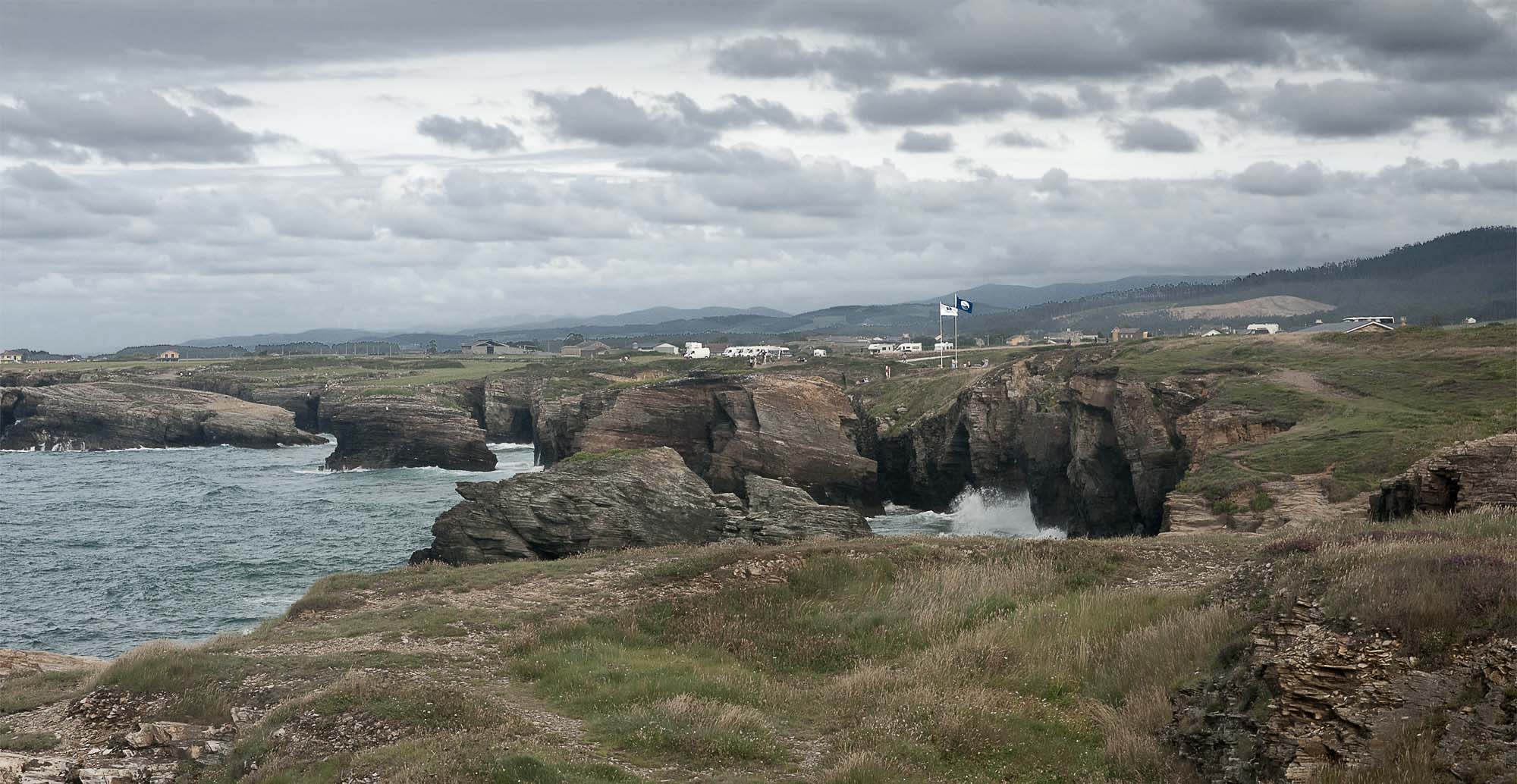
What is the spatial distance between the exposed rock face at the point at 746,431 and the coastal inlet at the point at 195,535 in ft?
11.8

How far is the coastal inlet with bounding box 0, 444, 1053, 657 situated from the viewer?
35719mm

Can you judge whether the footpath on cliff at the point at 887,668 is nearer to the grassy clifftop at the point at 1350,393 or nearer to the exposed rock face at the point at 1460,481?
the exposed rock face at the point at 1460,481

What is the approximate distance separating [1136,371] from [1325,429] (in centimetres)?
1241

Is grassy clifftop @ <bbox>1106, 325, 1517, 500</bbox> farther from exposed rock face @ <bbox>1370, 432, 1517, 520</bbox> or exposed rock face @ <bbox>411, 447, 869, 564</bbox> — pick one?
exposed rock face @ <bbox>411, 447, 869, 564</bbox>

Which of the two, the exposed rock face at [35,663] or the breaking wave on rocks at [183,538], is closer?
the exposed rock face at [35,663]

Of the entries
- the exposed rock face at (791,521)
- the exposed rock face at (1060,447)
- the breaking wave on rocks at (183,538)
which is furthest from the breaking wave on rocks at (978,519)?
the breaking wave on rocks at (183,538)

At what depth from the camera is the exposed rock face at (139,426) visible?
10169 cm

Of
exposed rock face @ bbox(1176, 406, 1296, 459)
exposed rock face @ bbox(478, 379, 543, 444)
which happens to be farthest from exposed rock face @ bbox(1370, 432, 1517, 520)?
exposed rock face @ bbox(478, 379, 543, 444)

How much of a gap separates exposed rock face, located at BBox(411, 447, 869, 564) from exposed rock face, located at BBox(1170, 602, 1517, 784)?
2459cm

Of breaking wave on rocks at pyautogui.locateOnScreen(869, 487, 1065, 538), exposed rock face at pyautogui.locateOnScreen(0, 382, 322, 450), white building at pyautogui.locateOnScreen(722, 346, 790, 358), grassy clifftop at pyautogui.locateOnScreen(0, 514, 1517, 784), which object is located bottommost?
breaking wave on rocks at pyautogui.locateOnScreen(869, 487, 1065, 538)

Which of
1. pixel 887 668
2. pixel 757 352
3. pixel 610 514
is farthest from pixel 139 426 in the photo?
pixel 887 668

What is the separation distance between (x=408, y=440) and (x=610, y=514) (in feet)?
173

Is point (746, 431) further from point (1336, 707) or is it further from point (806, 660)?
point (1336, 707)

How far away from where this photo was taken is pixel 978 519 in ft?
172
